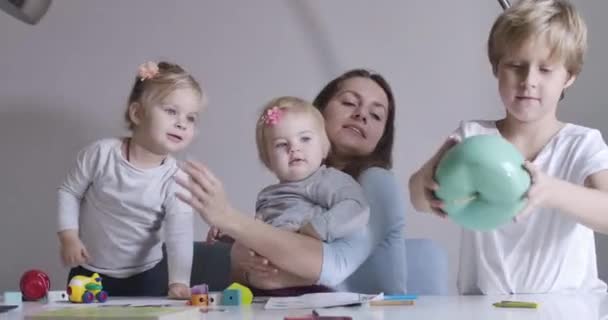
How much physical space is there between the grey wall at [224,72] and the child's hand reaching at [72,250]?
1.74ft

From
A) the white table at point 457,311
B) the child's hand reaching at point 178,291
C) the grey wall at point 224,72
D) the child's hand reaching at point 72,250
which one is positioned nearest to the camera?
the white table at point 457,311

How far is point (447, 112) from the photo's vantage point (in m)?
1.85

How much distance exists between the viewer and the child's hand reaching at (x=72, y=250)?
1.43 meters

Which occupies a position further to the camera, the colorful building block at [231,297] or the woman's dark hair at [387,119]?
the woman's dark hair at [387,119]

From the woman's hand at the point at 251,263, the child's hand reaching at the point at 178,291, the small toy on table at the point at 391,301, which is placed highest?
the woman's hand at the point at 251,263

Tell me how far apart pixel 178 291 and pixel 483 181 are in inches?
23.7

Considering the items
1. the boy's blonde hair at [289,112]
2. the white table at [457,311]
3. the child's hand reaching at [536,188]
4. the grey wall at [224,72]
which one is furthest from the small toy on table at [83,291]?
the grey wall at [224,72]

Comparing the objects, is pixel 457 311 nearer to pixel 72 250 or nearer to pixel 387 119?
pixel 387 119

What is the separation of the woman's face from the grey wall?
376 mm

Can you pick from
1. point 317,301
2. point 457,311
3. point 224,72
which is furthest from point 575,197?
point 224,72

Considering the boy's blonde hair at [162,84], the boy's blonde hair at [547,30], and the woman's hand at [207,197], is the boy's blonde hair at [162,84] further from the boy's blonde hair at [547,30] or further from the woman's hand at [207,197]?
the boy's blonde hair at [547,30]

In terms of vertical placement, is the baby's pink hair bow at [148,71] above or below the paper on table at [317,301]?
above

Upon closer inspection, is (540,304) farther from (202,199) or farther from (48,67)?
(48,67)

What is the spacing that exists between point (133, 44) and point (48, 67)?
214 millimetres
